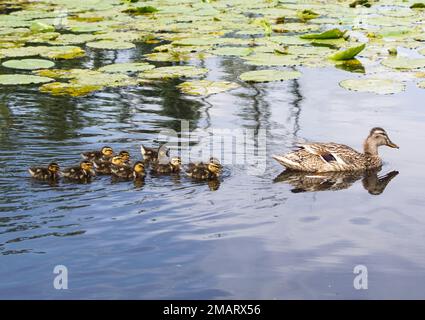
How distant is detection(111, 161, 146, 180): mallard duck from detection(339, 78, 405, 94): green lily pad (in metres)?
3.94

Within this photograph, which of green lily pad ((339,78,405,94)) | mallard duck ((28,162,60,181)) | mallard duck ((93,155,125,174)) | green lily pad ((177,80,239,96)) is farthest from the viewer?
green lily pad ((177,80,239,96))

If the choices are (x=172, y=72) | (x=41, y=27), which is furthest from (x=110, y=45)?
(x=41, y=27)

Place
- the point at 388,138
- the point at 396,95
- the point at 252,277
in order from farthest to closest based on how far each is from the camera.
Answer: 1. the point at 396,95
2. the point at 388,138
3. the point at 252,277

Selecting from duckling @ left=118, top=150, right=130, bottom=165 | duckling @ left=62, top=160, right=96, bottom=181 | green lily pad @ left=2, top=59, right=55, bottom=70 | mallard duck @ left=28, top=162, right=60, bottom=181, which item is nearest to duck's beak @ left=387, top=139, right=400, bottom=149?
duckling @ left=118, top=150, right=130, bottom=165

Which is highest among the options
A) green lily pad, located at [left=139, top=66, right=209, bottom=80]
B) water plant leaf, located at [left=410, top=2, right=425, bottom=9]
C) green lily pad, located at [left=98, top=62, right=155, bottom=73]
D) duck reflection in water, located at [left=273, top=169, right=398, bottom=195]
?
water plant leaf, located at [left=410, top=2, right=425, bottom=9]

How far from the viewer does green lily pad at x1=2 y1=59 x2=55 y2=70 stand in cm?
1230

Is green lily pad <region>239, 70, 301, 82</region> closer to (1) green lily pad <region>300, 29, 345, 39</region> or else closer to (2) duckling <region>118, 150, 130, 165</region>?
(1) green lily pad <region>300, 29, 345, 39</region>

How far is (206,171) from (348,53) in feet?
17.3

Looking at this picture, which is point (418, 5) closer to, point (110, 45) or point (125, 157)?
point (110, 45)
